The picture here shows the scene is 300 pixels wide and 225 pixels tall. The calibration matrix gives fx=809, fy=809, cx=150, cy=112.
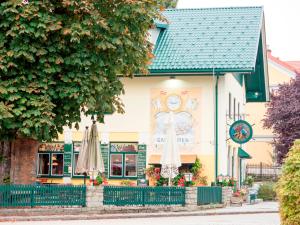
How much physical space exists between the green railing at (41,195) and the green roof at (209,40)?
1185 cm

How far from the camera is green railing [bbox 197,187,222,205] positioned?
29758mm

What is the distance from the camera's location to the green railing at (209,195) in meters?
29.8

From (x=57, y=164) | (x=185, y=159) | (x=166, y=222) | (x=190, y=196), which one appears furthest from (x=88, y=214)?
(x=57, y=164)

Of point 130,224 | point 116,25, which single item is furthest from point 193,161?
point 130,224

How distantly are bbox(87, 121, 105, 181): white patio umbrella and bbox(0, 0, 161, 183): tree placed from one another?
1774mm

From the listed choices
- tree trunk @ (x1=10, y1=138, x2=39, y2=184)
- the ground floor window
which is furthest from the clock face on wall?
tree trunk @ (x1=10, y1=138, x2=39, y2=184)

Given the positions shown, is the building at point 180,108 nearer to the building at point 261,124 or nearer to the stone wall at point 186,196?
the stone wall at point 186,196

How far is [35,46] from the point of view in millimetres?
25125

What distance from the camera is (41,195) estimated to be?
25.4 m

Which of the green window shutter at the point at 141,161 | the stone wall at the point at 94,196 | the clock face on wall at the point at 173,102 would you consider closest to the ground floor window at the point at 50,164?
the green window shutter at the point at 141,161

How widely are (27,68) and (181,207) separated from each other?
724cm

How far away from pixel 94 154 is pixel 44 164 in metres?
10.7

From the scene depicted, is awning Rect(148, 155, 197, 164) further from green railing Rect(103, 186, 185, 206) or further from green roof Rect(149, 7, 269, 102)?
green railing Rect(103, 186, 185, 206)

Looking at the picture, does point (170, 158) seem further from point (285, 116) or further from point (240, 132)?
point (285, 116)
